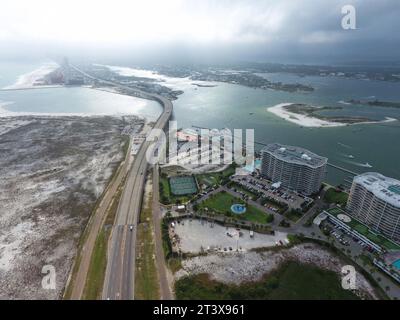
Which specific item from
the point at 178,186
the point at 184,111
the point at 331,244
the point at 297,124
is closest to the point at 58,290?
the point at 178,186

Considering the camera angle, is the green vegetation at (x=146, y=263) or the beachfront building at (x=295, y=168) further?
the beachfront building at (x=295, y=168)

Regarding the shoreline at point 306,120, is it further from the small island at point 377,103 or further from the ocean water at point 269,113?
the small island at point 377,103

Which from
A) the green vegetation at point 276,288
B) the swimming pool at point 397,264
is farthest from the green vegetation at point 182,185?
the swimming pool at point 397,264

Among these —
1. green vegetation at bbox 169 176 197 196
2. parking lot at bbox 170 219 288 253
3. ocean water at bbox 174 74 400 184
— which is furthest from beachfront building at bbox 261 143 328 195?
green vegetation at bbox 169 176 197 196

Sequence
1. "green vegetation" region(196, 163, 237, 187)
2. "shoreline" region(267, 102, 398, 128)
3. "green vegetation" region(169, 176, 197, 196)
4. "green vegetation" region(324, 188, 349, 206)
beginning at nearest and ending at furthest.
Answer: "green vegetation" region(324, 188, 349, 206) → "green vegetation" region(169, 176, 197, 196) → "green vegetation" region(196, 163, 237, 187) → "shoreline" region(267, 102, 398, 128)

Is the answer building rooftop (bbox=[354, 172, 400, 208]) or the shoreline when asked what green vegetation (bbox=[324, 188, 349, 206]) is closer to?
building rooftop (bbox=[354, 172, 400, 208])

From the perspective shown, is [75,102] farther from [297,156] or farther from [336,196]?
[336,196]
